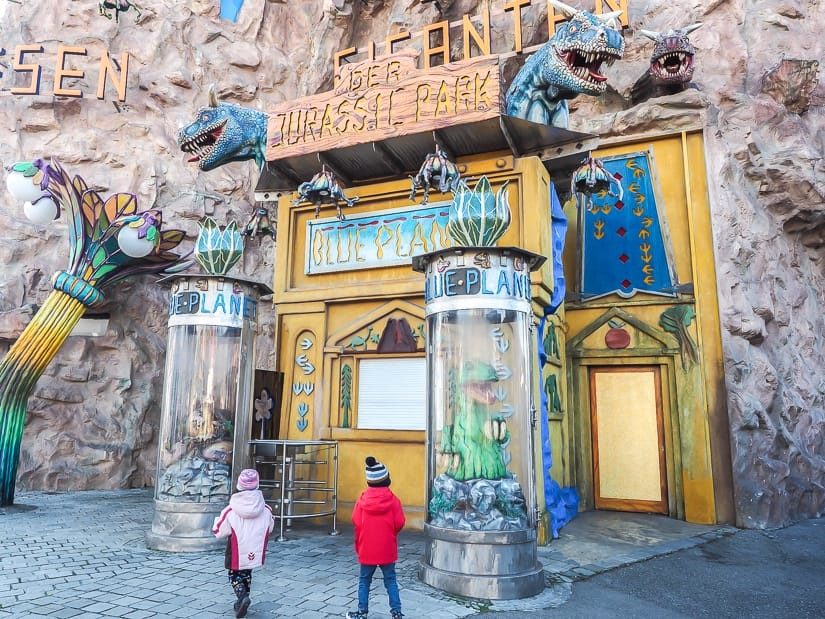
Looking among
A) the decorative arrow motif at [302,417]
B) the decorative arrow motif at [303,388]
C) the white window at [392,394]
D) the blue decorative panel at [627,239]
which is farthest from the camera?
the blue decorative panel at [627,239]

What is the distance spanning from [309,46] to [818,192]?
42.6ft

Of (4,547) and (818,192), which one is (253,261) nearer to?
(4,547)

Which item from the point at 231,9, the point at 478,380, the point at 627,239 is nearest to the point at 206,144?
the point at 478,380

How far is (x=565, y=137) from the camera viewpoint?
8047 mm

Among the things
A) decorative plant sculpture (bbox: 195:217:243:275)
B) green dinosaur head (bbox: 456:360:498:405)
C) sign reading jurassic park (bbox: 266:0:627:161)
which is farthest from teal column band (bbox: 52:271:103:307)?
green dinosaur head (bbox: 456:360:498:405)

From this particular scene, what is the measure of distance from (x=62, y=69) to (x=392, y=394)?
12695mm

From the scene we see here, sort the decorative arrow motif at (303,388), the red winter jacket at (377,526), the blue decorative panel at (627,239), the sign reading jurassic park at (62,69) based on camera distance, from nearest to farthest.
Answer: the red winter jacket at (377,526)
the decorative arrow motif at (303,388)
the blue decorative panel at (627,239)
the sign reading jurassic park at (62,69)

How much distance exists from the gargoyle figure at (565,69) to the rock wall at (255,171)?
253 cm

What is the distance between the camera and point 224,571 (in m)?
5.71

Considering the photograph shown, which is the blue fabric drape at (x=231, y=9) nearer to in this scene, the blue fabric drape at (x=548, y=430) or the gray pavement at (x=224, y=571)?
the blue fabric drape at (x=548, y=430)

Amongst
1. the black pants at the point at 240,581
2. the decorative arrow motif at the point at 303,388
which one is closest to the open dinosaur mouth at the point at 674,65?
the decorative arrow motif at the point at 303,388

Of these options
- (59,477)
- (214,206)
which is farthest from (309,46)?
(59,477)

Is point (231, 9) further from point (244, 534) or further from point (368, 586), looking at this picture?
point (368, 586)

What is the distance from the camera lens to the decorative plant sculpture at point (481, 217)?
6.00 m
